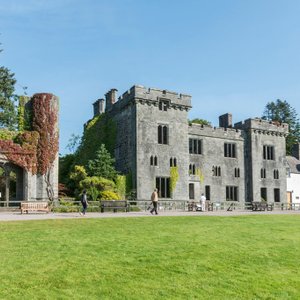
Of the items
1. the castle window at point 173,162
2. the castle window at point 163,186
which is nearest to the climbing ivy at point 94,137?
the castle window at point 173,162

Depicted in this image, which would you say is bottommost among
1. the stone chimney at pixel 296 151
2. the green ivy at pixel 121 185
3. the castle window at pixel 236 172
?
the green ivy at pixel 121 185

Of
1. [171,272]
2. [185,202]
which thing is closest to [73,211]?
[185,202]

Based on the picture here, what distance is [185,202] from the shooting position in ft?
132

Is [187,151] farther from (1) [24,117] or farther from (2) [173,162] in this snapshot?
(1) [24,117]

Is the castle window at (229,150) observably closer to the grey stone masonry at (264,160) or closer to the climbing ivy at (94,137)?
the grey stone masonry at (264,160)

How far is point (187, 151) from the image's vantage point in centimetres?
4184

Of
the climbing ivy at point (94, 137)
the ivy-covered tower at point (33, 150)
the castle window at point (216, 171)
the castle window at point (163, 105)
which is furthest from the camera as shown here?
the castle window at point (216, 171)

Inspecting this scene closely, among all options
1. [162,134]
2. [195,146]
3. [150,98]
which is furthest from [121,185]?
[195,146]

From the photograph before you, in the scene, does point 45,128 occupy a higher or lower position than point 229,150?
higher

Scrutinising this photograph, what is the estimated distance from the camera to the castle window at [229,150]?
1823 inches

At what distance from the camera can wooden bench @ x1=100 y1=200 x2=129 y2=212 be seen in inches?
1208

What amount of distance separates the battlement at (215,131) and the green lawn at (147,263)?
27.1 metres

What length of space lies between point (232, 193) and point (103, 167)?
15.0 m

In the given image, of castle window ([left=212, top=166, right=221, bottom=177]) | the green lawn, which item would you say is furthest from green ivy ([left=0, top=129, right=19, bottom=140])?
castle window ([left=212, top=166, right=221, bottom=177])
